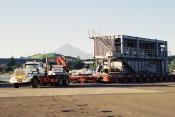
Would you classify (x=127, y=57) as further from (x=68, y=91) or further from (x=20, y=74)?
(x=68, y=91)

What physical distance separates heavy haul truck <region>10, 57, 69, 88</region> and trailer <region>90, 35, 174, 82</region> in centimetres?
900

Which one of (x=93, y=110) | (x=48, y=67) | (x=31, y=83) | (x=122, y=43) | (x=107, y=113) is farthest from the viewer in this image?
(x=122, y=43)

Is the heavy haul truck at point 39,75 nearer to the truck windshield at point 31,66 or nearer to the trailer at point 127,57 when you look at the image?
the truck windshield at point 31,66

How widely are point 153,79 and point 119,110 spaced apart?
117 feet

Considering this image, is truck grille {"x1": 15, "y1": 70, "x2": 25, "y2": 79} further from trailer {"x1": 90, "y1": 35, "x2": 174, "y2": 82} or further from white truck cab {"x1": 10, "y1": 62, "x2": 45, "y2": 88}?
trailer {"x1": 90, "y1": 35, "x2": 174, "y2": 82}

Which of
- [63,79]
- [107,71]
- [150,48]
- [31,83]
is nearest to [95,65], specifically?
[107,71]

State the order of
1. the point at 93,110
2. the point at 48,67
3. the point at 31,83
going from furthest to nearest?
the point at 48,67 < the point at 31,83 < the point at 93,110

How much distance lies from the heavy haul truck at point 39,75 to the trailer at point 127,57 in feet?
29.5

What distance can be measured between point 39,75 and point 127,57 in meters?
14.0

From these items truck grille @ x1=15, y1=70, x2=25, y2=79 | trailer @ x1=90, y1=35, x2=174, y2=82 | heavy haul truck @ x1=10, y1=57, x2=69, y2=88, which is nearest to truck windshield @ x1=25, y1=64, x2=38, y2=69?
heavy haul truck @ x1=10, y1=57, x2=69, y2=88

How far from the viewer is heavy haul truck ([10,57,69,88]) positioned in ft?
115

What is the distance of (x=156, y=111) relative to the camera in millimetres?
15930

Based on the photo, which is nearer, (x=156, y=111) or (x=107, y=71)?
(x=156, y=111)

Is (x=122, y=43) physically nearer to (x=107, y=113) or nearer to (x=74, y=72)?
(x=74, y=72)
